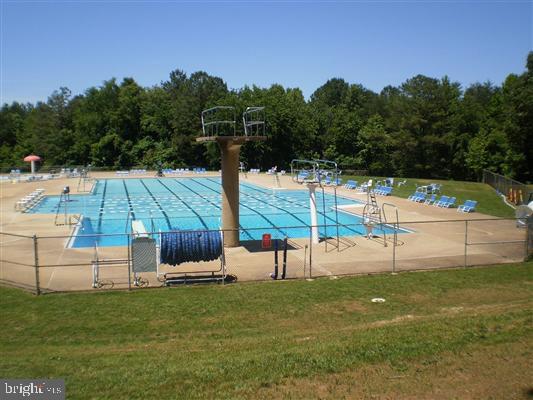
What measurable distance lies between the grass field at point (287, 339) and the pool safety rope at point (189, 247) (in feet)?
3.89

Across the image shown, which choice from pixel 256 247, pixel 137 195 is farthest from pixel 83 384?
pixel 137 195

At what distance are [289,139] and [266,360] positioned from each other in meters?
58.4

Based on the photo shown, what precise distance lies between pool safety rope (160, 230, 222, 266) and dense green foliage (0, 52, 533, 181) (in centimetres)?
4203

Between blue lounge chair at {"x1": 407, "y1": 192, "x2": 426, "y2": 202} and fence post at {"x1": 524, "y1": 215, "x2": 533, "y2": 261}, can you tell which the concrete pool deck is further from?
blue lounge chair at {"x1": 407, "y1": 192, "x2": 426, "y2": 202}

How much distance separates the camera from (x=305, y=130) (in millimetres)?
65875

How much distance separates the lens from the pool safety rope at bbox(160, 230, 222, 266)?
14.1 meters

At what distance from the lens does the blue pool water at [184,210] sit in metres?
24.2

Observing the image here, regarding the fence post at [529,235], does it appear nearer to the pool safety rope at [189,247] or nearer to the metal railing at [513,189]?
the metal railing at [513,189]

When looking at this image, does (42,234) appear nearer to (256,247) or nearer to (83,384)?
(256,247)

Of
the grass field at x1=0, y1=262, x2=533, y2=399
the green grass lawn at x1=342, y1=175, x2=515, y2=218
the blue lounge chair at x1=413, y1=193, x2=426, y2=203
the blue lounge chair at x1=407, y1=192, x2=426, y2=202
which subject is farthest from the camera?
the blue lounge chair at x1=407, y1=192, x2=426, y2=202

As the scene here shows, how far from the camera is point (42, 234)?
2122cm

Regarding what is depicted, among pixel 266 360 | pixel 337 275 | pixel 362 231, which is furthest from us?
pixel 362 231

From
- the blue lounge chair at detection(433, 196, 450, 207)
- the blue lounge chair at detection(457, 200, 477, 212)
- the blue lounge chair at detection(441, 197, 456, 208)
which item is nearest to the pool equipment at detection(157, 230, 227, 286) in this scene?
the blue lounge chair at detection(457, 200, 477, 212)

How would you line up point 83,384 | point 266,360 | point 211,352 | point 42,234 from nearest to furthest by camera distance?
point 83,384, point 266,360, point 211,352, point 42,234
